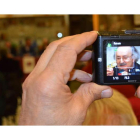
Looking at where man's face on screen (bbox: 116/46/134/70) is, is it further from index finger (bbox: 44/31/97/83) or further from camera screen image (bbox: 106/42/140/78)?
index finger (bbox: 44/31/97/83)

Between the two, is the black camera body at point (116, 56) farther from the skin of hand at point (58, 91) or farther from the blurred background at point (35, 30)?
the blurred background at point (35, 30)

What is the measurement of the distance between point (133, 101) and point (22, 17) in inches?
114

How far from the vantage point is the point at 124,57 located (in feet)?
2.63

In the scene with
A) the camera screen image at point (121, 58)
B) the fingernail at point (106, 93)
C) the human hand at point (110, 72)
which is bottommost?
the fingernail at point (106, 93)

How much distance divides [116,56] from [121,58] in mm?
19

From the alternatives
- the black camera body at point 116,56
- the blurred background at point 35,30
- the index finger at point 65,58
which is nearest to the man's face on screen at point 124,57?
the black camera body at point 116,56

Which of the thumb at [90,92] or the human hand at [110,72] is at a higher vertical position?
the human hand at [110,72]

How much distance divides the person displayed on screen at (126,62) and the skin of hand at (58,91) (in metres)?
→ 0.07

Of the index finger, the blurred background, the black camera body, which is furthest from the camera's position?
the blurred background

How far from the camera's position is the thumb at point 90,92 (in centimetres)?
79

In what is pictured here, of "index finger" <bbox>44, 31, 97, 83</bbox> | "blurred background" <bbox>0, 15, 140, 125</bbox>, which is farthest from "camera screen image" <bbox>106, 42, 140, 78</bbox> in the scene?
"blurred background" <bbox>0, 15, 140, 125</bbox>

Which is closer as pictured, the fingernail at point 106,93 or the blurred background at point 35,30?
the fingernail at point 106,93

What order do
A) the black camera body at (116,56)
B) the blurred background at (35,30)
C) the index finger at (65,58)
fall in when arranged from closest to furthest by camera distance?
1. the index finger at (65,58)
2. the black camera body at (116,56)
3. the blurred background at (35,30)

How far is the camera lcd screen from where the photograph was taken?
80 cm
